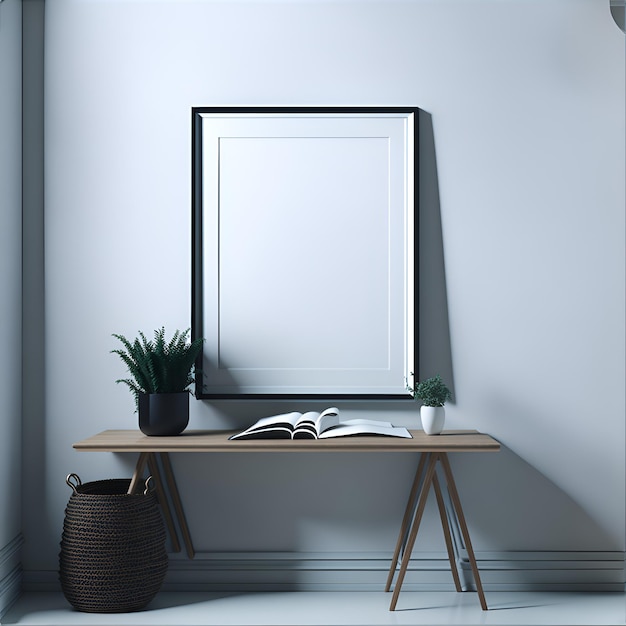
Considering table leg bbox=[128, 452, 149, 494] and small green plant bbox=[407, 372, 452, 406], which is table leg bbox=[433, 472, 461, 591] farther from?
table leg bbox=[128, 452, 149, 494]

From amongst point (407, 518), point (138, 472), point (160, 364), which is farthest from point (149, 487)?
point (407, 518)

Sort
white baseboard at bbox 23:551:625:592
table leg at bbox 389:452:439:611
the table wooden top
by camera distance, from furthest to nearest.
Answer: white baseboard at bbox 23:551:625:592 < table leg at bbox 389:452:439:611 < the table wooden top

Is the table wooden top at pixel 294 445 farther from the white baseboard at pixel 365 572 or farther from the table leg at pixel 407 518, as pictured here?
the white baseboard at pixel 365 572

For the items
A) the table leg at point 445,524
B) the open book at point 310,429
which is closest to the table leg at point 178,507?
the open book at point 310,429

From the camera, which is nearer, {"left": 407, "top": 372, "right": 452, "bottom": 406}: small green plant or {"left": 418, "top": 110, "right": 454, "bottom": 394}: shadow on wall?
{"left": 407, "top": 372, "right": 452, "bottom": 406}: small green plant

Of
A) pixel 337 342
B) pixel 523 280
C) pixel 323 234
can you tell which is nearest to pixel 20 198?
pixel 323 234

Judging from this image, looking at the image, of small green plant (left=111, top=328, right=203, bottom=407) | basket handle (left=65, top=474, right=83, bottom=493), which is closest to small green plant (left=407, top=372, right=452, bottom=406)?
small green plant (left=111, top=328, right=203, bottom=407)

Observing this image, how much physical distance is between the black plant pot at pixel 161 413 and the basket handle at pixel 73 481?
0.30 m

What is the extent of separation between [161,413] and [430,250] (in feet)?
3.59

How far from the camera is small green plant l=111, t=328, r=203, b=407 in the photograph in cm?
227

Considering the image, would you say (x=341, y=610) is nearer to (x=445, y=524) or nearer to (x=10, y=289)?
(x=445, y=524)

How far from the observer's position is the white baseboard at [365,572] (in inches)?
96.4

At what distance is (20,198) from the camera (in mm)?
2490

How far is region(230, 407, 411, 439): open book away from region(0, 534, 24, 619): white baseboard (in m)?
0.87
